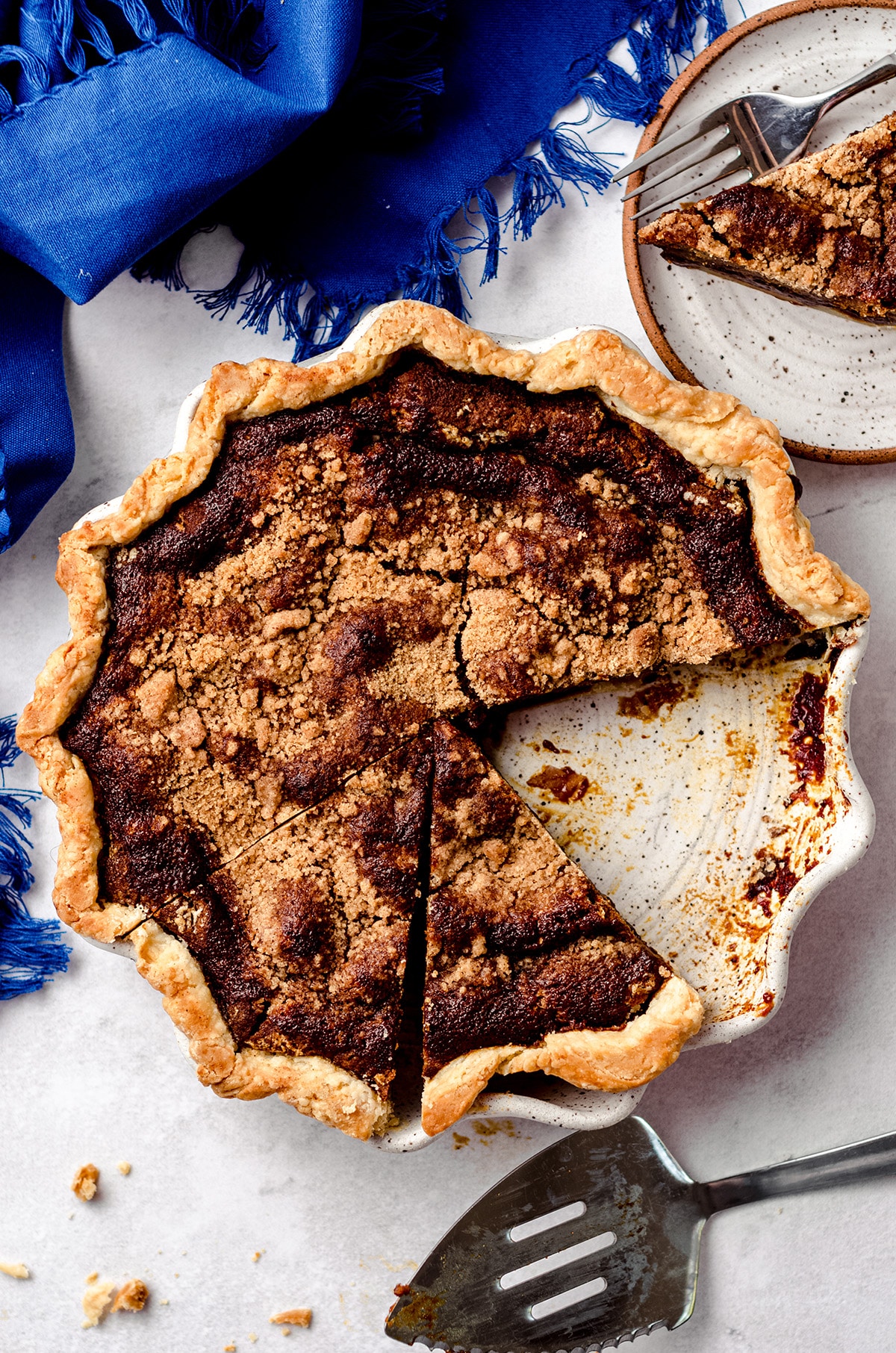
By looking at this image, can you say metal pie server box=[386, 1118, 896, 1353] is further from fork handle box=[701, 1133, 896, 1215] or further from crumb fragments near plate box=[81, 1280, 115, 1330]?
crumb fragments near plate box=[81, 1280, 115, 1330]

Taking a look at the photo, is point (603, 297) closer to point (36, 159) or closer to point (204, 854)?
point (36, 159)

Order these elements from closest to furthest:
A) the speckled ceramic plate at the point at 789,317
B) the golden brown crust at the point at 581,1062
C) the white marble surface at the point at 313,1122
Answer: the golden brown crust at the point at 581,1062 < the speckled ceramic plate at the point at 789,317 < the white marble surface at the point at 313,1122

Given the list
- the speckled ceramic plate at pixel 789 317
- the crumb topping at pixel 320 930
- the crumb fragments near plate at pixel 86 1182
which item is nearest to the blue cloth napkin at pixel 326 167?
the speckled ceramic plate at pixel 789 317

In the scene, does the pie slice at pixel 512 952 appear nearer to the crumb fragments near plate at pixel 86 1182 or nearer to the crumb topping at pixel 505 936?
the crumb topping at pixel 505 936

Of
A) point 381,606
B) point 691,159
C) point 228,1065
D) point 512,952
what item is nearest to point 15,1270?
point 228,1065

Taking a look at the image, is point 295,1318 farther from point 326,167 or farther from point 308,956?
point 326,167

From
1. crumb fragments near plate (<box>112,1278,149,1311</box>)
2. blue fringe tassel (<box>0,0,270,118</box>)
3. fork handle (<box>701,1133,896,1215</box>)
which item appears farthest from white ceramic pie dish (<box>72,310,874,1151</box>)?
blue fringe tassel (<box>0,0,270,118</box>)

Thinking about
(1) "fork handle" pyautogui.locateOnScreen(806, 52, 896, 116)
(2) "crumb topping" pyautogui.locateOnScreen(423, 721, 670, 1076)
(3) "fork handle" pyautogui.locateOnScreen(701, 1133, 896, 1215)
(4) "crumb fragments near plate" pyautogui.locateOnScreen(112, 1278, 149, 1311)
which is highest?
(1) "fork handle" pyautogui.locateOnScreen(806, 52, 896, 116)
